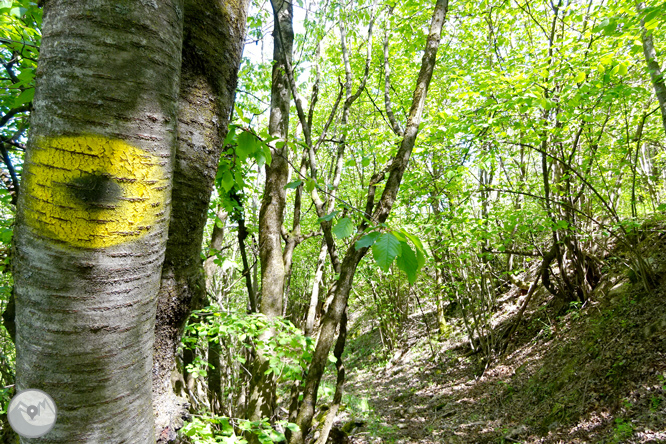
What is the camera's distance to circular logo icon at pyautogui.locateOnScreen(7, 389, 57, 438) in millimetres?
609

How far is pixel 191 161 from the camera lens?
1058 millimetres

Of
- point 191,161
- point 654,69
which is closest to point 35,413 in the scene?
point 191,161

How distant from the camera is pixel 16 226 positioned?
2.16 feet

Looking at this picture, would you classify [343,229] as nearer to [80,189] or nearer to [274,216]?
[80,189]

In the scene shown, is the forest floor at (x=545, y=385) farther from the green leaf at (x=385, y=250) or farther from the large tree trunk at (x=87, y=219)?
the large tree trunk at (x=87, y=219)

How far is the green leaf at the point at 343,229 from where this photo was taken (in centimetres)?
117

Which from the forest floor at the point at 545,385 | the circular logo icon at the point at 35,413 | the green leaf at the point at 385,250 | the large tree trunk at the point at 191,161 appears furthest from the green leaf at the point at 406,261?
the forest floor at the point at 545,385

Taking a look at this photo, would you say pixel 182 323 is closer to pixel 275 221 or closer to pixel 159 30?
pixel 159 30

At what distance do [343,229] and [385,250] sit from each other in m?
0.25

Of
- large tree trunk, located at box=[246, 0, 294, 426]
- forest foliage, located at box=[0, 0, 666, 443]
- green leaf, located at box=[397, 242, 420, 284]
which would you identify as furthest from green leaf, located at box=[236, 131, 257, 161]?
large tree trunk, located at box=[246, 0, 294, 426]

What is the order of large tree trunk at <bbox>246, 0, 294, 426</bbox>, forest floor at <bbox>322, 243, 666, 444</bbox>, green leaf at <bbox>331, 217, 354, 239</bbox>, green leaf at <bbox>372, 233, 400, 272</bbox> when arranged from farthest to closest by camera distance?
forest floor at <bbox>322, 243, 666, 444</bbox>, large tree trunk at <bbox>246, 0, 294, 426</bbox>, green leaf at <bbox>331, 217, 354, 239</bbox>, green leaf at <bbox>372, 233, 400, 272</bbox>

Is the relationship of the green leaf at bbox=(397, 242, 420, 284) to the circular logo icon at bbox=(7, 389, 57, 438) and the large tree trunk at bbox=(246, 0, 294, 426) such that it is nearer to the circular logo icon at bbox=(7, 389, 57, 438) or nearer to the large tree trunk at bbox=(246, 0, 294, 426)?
the circular logo icon at bbox=(7, 389, 57, 438)

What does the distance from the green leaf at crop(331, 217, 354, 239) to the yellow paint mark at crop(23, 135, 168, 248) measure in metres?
0.65

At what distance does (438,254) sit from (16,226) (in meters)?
6.78
